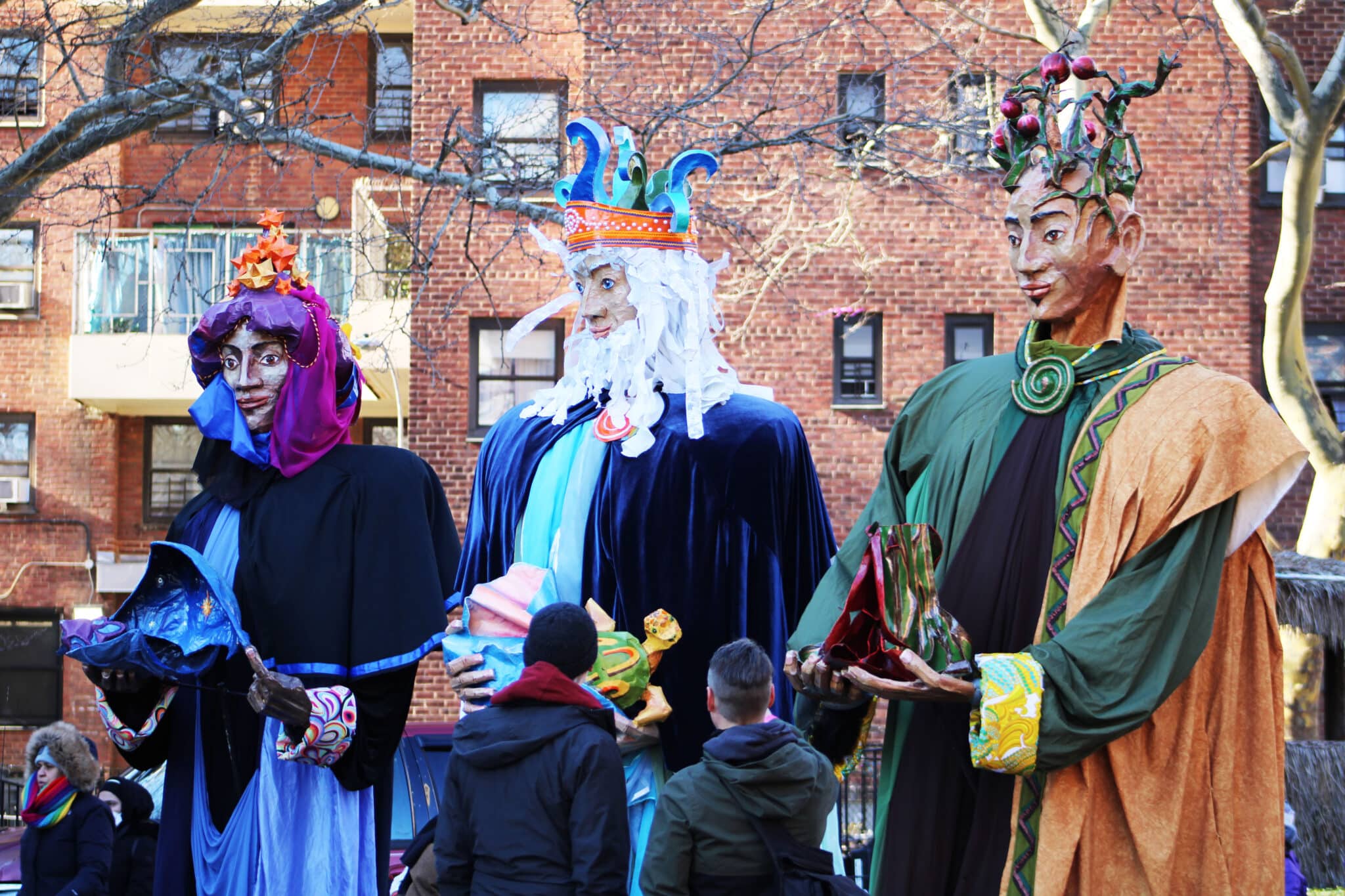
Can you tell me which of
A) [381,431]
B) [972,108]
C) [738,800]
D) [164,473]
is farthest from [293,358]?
[164,473]

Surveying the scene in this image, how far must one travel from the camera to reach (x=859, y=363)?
1806 centimetres

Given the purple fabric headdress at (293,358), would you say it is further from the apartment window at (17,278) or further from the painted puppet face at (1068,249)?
the apartment window at (17,278)

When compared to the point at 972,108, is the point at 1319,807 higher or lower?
lower

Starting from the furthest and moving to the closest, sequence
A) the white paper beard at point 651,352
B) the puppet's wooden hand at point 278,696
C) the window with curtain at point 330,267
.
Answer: the window with curtain at point 330,267 < the white paper beard at point 651,352 < the puppet's wooden hand at point 278,696

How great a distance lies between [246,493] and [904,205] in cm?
1369

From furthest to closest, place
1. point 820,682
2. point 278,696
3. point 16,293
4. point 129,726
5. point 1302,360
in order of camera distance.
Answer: point 16,293 → point 1302,360 → point 129,726 → point 278,696 → point 820,682

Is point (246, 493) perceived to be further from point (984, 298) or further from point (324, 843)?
point (984, 298)

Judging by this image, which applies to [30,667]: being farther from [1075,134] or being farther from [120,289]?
[1075,134]

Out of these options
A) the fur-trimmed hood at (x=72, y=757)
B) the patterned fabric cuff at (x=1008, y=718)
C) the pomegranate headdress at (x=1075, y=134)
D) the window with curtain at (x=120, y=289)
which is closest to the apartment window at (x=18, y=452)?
the window with curtain at (x=120, y=289)

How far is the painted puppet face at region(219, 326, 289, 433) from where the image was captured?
4.92m

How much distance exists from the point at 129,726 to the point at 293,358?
1155 mm

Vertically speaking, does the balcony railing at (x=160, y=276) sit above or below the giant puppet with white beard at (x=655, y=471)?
above

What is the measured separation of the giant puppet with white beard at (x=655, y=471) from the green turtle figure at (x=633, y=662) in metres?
0.13

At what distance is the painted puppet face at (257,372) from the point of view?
16.1ft
